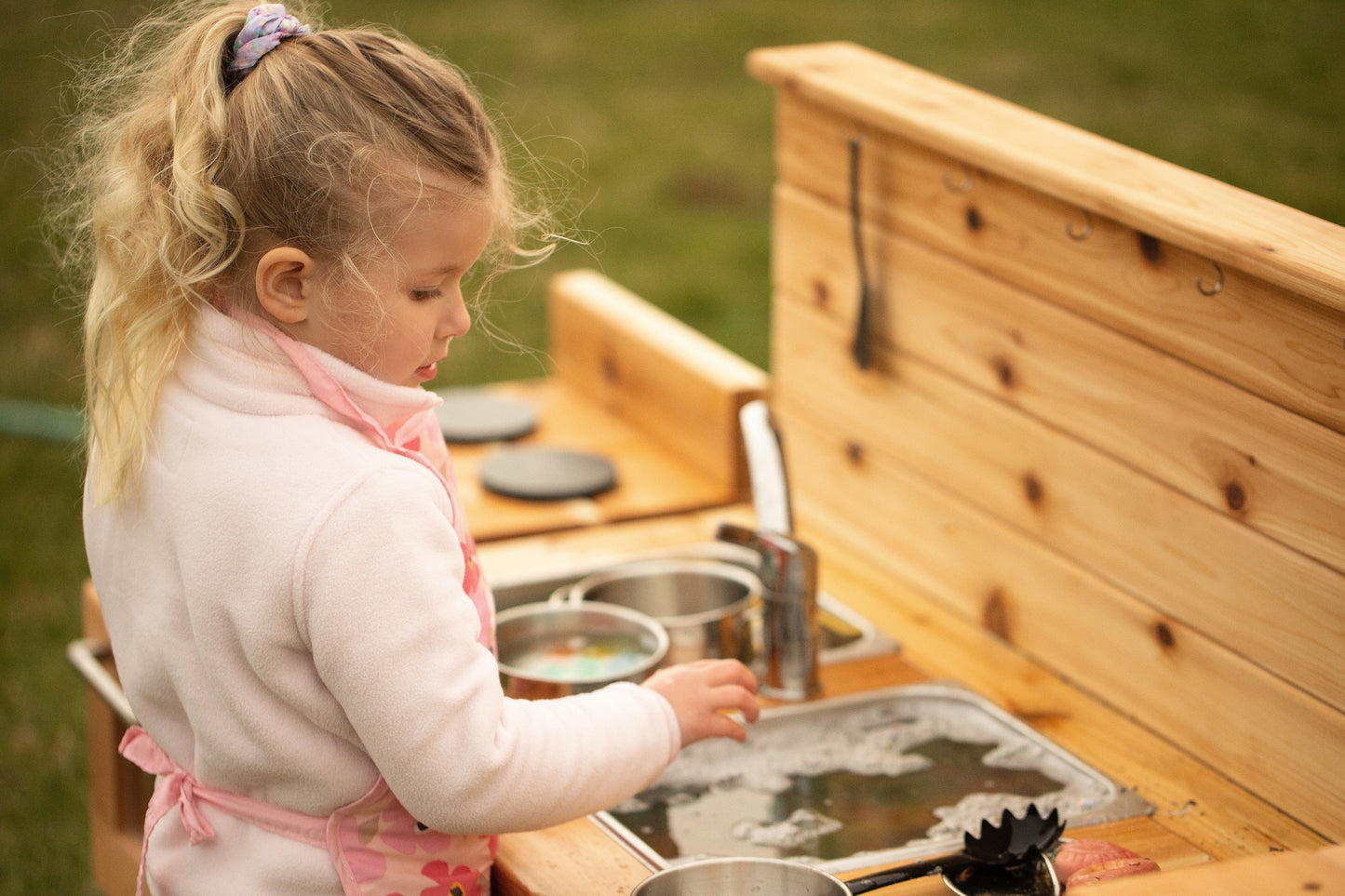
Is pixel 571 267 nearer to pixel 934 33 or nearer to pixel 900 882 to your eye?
pixel 934 33

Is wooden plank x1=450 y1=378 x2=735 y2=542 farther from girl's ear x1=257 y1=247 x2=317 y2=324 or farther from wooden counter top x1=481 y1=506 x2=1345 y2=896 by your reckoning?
girl's ear x1=257 y1=247 x2=317 y2=324

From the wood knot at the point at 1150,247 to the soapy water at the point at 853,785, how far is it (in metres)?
0.42

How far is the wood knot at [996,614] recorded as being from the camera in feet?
4.84

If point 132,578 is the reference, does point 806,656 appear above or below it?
below

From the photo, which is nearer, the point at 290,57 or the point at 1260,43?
the point at 290,57

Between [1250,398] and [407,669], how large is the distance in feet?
2.15

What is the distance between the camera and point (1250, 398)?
1.15 metres

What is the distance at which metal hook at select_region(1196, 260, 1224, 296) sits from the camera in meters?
1.15

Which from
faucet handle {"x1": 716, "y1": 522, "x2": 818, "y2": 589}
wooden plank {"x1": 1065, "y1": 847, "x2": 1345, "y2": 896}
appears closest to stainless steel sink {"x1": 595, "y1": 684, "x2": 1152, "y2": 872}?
faucet handle {"x1": 716, "y1": 522, "x2": 818, "y2": 589}

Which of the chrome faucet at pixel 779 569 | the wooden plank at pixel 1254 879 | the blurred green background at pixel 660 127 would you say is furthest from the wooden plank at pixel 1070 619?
the blurred green background at pixel 660 127

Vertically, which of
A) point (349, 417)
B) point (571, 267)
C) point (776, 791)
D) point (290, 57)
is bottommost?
point (571, 267)

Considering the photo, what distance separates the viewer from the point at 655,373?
77.3 inches

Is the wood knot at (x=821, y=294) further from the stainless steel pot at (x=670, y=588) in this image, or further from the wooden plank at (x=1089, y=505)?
the stainless steel pot at (x=670, y=588)

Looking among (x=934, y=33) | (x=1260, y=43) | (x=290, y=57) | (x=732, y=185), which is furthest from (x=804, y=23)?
(x=290, y=57)
